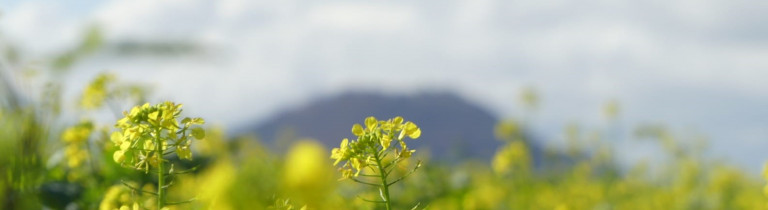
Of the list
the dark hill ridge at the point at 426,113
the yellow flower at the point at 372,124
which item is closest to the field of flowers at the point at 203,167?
the yellow flower at the point at 372,124

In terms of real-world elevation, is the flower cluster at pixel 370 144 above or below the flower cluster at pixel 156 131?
below

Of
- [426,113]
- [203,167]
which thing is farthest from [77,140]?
[426,113]

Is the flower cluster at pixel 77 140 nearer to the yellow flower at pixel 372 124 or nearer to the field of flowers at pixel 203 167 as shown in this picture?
the field of flowers at pixel 203 167

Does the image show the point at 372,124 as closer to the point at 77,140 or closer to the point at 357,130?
the point at 357,130

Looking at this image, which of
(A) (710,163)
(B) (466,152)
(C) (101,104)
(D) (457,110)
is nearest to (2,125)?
(C) (101,104)

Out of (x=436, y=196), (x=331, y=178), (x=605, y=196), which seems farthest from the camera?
(x=605, y=196)

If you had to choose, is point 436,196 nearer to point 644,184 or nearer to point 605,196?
point 605,196
